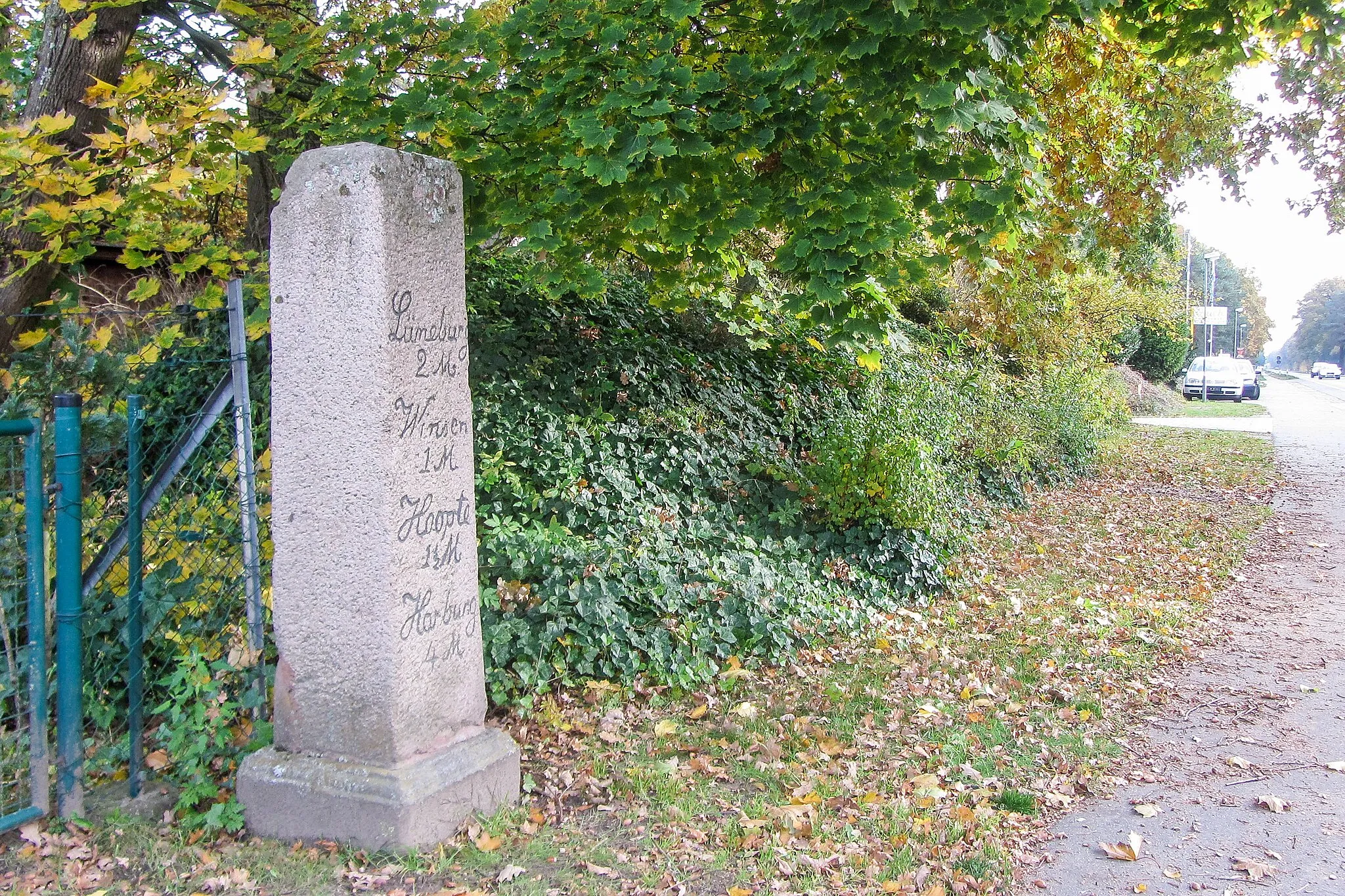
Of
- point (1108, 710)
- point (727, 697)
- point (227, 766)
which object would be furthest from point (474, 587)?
point (1108, 710)

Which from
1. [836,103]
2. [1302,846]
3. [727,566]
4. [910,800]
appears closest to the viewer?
[1302,846]

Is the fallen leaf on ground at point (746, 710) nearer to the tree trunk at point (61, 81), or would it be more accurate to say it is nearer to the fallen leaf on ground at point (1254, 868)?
the fallen leaf on ground at point (1254, 868)

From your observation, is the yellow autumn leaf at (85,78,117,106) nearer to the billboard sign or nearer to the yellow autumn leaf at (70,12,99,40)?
the yellow autumn leaf at (70,12,99,40)

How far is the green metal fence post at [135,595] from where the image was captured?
11.7ft

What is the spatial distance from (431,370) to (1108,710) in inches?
161

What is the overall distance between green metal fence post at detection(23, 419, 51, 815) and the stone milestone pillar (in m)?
0.70

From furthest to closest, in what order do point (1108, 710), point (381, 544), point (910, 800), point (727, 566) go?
point (727, 566) → point (1108, 710) → point (910, 800) → point (381, 544)

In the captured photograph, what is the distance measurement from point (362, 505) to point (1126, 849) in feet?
10.4

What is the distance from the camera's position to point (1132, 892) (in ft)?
10.7

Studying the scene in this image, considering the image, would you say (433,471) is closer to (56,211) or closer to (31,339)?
(56,211)

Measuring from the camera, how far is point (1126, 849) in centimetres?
355

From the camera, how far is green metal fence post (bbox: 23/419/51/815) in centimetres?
325

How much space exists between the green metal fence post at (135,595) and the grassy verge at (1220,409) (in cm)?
2869

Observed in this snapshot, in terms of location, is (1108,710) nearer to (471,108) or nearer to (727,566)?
(727,566)
